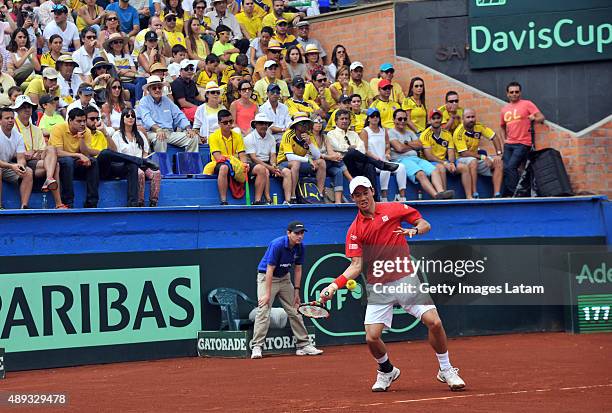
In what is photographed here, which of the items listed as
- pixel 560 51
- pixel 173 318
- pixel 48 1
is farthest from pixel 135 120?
pixel 560 51

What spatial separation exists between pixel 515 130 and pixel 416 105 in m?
1.99

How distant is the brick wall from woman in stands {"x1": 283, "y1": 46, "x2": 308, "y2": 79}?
226 centimetres

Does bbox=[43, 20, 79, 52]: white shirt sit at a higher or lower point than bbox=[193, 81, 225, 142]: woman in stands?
higher

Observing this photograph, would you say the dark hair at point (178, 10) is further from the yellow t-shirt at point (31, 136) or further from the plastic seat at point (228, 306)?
the plastic seat at point (228, 306)

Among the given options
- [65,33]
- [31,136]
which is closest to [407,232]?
[31,136]

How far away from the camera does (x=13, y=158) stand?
630 inches

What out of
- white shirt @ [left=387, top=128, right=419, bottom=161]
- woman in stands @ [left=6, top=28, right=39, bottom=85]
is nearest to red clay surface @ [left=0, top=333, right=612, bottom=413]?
white shirt @ [left=387, top=128, right=419, bottom=161]

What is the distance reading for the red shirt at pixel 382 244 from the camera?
1174 centimetres

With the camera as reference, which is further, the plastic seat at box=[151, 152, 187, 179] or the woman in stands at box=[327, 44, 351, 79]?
the woman in stands at box=[327, 44, 351, 79]

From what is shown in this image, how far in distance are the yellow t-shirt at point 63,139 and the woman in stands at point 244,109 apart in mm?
3522

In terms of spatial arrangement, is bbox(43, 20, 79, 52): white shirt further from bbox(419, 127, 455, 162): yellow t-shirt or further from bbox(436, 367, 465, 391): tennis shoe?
bbox(436, 367, 465, 391): tennis shoe

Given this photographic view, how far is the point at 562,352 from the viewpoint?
51.5ft

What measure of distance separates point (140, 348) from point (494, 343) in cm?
529

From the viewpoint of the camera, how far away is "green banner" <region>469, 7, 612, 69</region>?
67.7ft
